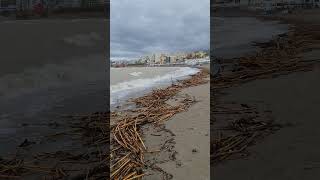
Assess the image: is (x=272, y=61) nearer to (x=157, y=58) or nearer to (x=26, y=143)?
(x=26, y=143)

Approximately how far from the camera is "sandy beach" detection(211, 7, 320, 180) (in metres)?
2.10

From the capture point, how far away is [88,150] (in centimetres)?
256

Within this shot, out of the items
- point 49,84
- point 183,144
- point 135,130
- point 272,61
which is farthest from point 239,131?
point 49,84

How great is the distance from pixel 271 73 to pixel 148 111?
0.91 metres

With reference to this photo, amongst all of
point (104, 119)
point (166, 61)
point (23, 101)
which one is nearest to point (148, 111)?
point (104, 119)

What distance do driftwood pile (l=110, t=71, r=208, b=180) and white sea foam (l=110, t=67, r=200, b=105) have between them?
1.18ft

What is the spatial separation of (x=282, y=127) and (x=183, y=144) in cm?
58

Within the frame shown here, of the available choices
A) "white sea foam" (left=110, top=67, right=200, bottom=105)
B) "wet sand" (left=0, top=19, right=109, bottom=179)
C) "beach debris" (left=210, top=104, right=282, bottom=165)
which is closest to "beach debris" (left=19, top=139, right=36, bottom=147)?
"wet sand" (left=0, top=19, right=109, bottom=179)

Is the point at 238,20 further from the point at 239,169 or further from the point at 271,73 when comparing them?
the point at 239,169

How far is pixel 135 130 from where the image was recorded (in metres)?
2.78

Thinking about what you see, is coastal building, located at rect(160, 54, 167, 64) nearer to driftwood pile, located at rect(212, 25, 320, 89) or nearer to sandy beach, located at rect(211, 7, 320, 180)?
driftwood pile, located at rect(212, 25, 320, 89)

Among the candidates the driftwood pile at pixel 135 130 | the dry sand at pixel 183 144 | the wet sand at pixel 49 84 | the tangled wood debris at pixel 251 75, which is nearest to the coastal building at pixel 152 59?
the wet sand at pixel 49 84

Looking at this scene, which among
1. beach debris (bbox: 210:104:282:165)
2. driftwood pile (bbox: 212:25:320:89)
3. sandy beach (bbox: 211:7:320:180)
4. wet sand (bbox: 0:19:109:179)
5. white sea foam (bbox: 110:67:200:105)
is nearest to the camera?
sandy beach (bbox: 211:7:320:180)

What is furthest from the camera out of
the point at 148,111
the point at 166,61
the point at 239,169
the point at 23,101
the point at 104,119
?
the point at 166,61
